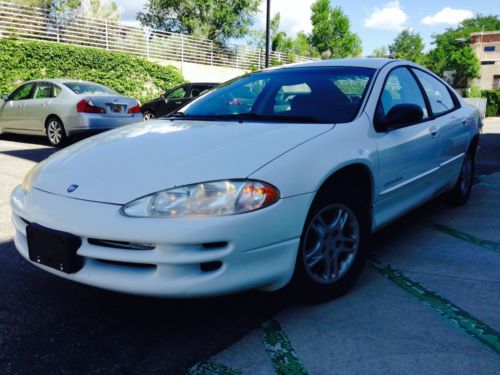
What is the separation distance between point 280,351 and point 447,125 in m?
2.61

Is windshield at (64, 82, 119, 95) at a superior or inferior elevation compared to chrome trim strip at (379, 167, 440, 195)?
superior

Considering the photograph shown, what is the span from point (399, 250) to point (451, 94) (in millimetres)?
1822

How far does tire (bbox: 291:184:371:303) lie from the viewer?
2268mm

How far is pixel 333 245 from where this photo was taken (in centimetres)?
246

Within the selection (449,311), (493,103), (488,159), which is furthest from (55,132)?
(493,103)

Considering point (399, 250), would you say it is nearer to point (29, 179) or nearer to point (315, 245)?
point (315, 245)

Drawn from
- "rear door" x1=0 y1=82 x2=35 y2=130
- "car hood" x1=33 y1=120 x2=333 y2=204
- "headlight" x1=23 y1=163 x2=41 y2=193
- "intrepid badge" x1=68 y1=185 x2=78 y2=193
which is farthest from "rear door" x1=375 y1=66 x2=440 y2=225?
"rear door" x1=0 y1=82 x2=35 y2=130

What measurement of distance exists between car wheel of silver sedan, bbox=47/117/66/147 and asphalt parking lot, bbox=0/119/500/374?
570 cm

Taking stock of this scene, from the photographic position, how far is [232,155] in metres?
2.12

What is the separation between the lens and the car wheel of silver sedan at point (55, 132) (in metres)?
8.29

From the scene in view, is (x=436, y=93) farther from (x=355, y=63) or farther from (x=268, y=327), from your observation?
(x=268, y=327)

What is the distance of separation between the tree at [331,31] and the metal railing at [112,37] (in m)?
23.6

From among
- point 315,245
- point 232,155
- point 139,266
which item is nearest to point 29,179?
point 139,266

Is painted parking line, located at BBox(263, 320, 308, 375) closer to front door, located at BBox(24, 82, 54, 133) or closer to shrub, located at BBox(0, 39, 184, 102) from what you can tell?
front door, located at BBox(24, 82, 54, 133)
